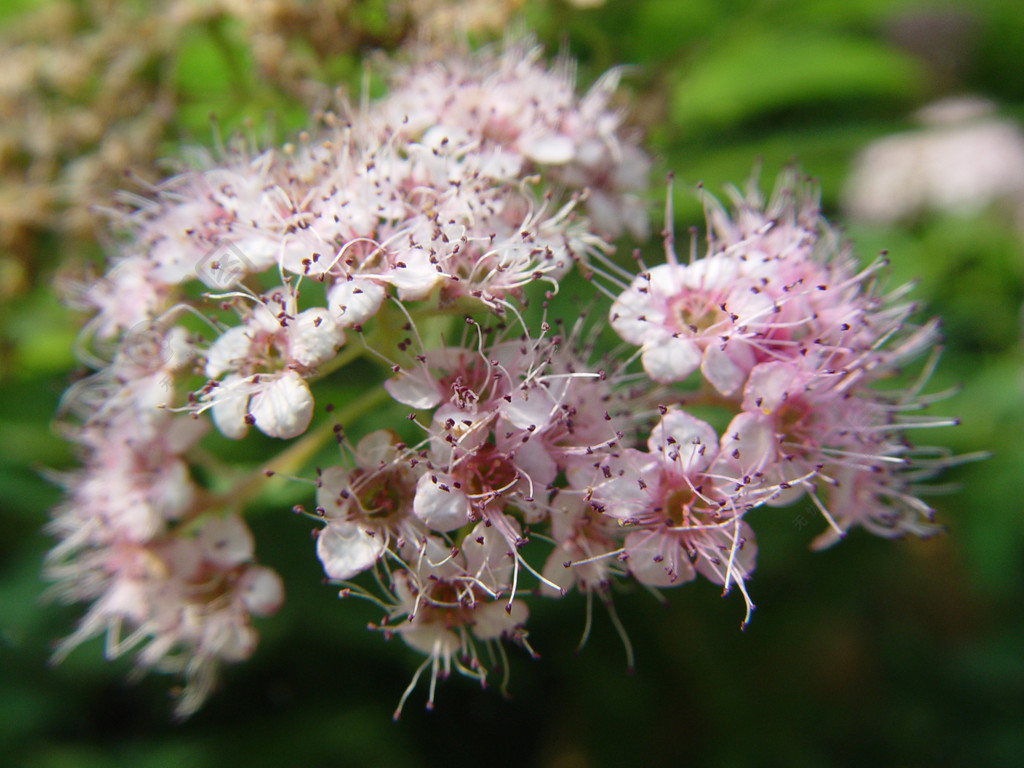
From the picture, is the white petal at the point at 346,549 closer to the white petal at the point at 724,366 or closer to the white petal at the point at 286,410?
the white petal at the point at 286,410

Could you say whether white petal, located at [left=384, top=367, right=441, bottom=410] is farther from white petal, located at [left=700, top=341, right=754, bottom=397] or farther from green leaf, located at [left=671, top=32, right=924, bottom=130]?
green leaf, located at [left=671, top=32, right=924, bottom=130]

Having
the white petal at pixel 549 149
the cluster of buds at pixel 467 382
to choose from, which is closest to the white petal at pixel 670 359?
the cluster of buds at pixel 467 382

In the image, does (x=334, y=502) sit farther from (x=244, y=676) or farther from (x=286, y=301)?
(x=244, y=676)

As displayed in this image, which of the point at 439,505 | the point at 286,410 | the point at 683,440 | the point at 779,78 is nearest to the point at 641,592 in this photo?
the point at 683,440

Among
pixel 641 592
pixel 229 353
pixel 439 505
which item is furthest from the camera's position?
pixel 641 592

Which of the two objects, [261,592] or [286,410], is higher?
[286,410]

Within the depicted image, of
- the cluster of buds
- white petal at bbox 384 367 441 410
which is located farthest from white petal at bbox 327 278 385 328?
white petal at bbox 384 367 441 410

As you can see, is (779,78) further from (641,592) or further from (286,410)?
(286,410)
